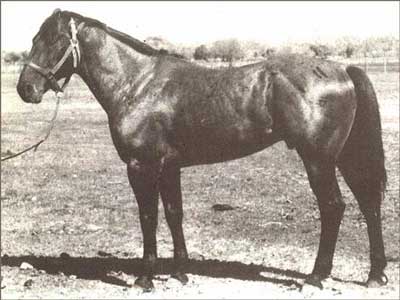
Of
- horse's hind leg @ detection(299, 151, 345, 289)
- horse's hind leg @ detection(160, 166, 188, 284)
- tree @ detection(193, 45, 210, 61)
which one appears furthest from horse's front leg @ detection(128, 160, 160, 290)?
tree @ detection(193, 45, 210, 61)

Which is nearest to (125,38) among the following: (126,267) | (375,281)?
(126,267)

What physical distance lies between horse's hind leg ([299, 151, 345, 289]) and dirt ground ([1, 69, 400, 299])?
0.58 ft

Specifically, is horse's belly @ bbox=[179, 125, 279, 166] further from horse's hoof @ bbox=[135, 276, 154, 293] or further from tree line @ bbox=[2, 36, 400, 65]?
tree line @ bbox=[2, 36, 400, 65]

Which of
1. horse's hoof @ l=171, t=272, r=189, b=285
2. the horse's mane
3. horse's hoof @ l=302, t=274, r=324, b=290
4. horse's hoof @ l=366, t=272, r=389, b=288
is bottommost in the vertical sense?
horse's hoof @ l=171, t=272, r=189, b=285

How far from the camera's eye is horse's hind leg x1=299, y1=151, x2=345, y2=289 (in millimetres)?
5844

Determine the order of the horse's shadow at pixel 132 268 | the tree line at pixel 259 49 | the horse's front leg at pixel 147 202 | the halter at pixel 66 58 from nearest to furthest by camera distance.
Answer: the horse's front leg at pixel 147 202
the halter at pixel 66 58
the horse's shadow at pixel 132 268
the tree line at pixel 259 49

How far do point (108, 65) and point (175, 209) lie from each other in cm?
162

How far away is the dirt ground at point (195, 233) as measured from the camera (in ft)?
21.4

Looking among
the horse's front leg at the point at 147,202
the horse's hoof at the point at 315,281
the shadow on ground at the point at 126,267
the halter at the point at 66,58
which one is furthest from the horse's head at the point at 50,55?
the horse's hoof at the point at 315,281

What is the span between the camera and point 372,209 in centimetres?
628

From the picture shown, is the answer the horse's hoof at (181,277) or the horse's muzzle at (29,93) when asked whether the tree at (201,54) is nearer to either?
the horse's muzzle at (29,93)

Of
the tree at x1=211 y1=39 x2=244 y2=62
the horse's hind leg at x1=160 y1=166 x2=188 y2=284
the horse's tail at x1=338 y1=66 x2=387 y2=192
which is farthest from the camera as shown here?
the tree at x1=211 y1=39 x2=244 y2=62

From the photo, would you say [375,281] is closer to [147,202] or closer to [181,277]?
[181,277]

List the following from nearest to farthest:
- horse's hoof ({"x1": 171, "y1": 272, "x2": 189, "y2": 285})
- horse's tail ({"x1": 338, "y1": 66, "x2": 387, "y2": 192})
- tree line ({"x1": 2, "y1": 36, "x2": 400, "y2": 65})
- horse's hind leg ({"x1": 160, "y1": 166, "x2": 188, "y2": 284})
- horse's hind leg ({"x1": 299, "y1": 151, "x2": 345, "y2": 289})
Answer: horse's hind leg ({"x1": 299, "y1": 151, "x2": 345, "y2": 289}) < horse's tail ({"x1": 338, "y1": 66, "x2": 387, "y2": 192}) < horse's hind leg ({"x1": 160, "y1": 166, "x2": 188, "y2": 284}) < horse's hoof ({"x1": 171, "y1": 272, "x2": 189, "y2": 285}) < tree line ({"x1": 2, "y1": 36, "x2": 400, "y2": 65})
